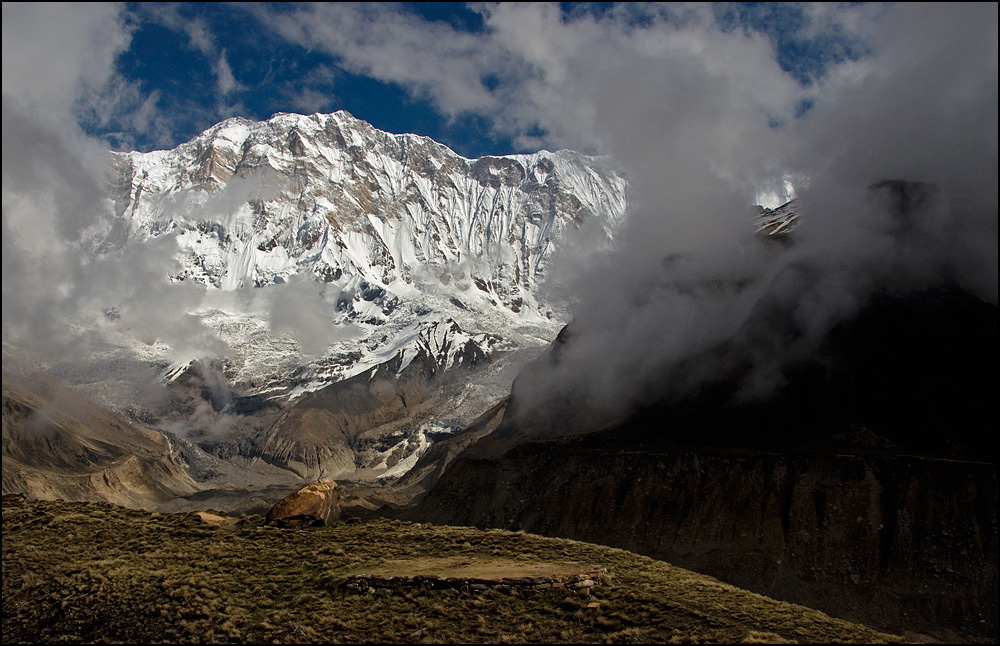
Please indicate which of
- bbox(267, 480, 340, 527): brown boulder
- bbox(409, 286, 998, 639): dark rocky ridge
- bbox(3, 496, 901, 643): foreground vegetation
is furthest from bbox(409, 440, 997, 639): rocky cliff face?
bbox(267, 480, 340, 527): brown boulder

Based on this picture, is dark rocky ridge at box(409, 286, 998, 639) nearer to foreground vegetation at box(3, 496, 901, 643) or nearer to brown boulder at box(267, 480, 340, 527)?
foreground vegetation at box(3, 496, 901, 643)

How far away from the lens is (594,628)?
1013 inches

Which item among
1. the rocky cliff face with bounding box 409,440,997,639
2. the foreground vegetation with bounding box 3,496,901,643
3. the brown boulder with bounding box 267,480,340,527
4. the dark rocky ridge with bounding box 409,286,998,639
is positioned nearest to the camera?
the foreground vegetation with bounding box 3,496,901,643

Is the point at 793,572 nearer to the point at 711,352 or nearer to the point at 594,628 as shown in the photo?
the point at 711,352

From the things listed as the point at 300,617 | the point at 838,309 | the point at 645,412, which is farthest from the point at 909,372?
the point at 300,617

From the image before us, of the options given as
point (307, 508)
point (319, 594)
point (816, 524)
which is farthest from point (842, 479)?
point (319, 594)

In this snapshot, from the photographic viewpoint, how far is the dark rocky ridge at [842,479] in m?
55.2

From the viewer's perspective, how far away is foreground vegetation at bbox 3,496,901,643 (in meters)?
26.0

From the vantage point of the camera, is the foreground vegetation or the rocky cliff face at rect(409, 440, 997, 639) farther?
the rocky cliff face at rect(409, 440, 997, 639)

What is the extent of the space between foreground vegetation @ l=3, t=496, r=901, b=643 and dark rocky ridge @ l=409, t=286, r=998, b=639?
28990mm

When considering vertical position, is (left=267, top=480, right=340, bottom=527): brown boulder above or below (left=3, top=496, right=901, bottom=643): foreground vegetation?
above

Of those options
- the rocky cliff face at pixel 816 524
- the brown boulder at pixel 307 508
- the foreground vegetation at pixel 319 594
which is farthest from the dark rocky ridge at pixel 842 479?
the brown boulder at pixel 307 508

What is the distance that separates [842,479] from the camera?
207 feet

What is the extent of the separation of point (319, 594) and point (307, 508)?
1242cm
